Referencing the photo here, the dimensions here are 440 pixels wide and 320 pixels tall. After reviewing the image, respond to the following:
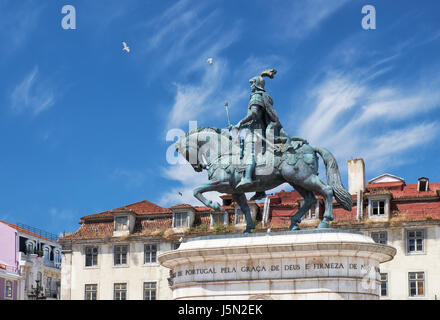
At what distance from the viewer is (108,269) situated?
2127 inches

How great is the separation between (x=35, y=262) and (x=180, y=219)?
15.7 m

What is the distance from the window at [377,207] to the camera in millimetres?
49500

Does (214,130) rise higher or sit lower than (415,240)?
higher

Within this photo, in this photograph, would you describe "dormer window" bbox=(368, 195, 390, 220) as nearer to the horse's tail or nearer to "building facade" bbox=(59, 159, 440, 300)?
"building facade" bbox=(59, 159, 440, 300)

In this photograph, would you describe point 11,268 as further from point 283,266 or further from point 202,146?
point 283,266

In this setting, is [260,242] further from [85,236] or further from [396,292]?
[85,236]

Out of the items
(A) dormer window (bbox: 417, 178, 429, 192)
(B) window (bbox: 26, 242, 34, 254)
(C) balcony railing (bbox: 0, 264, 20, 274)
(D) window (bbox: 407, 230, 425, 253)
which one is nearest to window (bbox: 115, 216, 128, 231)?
(C) balcony railing (bbox: 0, 264, 20, 274)

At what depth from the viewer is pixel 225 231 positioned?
51.3 m

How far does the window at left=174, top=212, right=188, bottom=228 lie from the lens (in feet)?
175

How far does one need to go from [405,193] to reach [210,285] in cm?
3255

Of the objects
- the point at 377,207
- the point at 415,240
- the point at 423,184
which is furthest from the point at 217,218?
the point at 423,184
